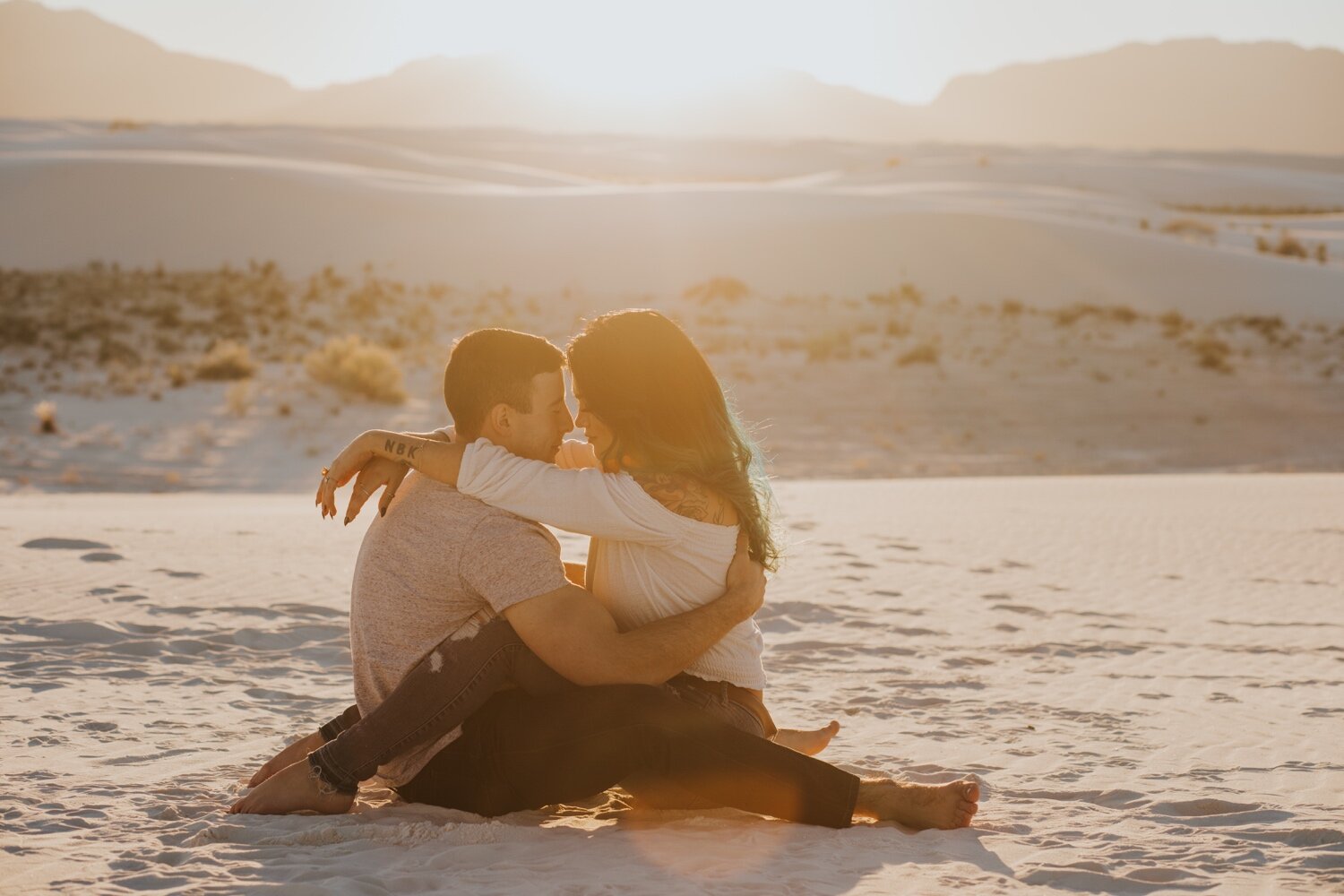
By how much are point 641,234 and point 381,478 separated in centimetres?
3310

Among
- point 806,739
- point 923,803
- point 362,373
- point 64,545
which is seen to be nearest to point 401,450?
point 806,739

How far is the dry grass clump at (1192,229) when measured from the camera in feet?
140

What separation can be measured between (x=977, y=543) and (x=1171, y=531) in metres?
1.79

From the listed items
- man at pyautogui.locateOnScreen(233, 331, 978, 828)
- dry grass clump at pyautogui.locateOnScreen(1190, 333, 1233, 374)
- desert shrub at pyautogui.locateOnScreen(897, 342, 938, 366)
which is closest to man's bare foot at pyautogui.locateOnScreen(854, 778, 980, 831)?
man at pyautogui.locateOnScreen(233, 331, 978, 828)

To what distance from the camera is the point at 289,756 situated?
14.0 feet

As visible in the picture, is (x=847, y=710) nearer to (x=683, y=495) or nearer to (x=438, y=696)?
(x=683, y=495)

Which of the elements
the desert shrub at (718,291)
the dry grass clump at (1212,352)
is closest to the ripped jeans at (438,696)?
the dry grass clump at (1212,352)

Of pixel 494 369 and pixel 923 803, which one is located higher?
pixel 494 369

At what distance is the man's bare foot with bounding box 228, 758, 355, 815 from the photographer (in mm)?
3984

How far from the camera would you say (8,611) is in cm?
667

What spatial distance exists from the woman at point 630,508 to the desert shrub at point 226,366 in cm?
1601

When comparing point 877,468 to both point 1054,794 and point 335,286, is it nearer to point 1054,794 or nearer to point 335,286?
point 1054,794

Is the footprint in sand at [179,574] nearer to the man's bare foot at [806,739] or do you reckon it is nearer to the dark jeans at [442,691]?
the dark jeans at [442,691]

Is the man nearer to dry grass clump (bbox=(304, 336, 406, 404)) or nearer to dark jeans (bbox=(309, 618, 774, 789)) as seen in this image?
dark jeans (bbox=(309, 618, 774, 789))
